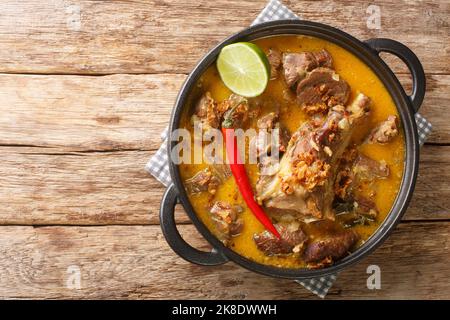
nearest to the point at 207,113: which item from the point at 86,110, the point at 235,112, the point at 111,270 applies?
the point at 235,112

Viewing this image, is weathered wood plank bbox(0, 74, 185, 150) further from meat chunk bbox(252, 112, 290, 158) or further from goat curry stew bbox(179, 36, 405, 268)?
meat chunk bbox(252, 112, 290, 158)

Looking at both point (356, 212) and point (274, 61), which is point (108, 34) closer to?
point (274, 61)

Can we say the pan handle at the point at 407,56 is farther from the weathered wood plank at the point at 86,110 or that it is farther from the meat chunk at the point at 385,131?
the weathered wood plank at the point at 86,110

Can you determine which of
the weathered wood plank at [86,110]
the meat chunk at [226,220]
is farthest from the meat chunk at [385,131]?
the weathered wood plank at [86,110]

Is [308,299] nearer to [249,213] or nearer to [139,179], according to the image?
[249,213]

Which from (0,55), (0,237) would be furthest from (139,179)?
(0,55)

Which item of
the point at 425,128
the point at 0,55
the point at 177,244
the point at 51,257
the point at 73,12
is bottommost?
the point at 51,257
